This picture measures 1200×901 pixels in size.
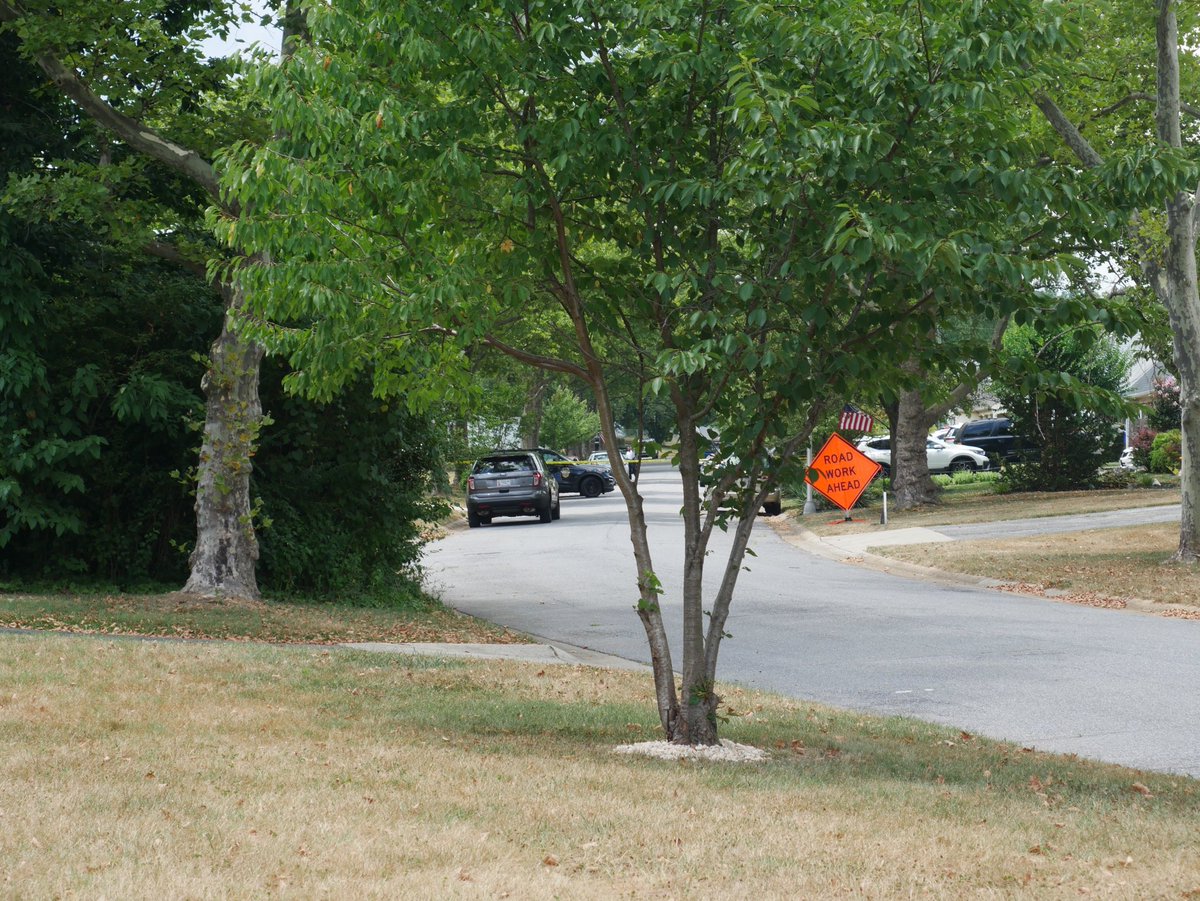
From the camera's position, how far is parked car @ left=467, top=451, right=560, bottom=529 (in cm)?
3731

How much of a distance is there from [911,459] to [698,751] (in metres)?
28.1

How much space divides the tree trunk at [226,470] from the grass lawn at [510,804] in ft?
18.4

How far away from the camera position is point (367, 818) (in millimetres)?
5926

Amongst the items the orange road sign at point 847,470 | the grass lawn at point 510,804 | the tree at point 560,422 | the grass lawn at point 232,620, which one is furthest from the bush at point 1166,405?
the tree at point 560,422

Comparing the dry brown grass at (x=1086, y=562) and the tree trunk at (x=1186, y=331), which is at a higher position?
the tree trunk at (x=1186, y=331)

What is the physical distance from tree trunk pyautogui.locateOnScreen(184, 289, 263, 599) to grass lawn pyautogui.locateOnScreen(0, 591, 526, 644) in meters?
0.35

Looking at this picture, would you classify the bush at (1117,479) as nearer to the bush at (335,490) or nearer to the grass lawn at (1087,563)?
the grass lawn at (1087,563)

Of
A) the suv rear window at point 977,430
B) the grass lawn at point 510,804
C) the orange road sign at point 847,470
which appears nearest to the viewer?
the grass lawn at point 510,804

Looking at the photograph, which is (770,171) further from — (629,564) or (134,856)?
(629,564)

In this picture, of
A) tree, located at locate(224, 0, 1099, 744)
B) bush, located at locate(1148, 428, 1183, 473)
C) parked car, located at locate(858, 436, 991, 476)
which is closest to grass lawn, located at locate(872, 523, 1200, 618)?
tree, located at locate(224, 0, 1099, 744)

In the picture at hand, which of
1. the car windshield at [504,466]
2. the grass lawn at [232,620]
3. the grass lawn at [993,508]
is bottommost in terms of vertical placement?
the grass lawn at [232,620]

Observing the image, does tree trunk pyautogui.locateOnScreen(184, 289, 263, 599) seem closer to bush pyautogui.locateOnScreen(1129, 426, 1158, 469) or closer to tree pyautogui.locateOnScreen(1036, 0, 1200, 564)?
tree pyautogui.locateOnScreen(1036, 0, 1200, 564)

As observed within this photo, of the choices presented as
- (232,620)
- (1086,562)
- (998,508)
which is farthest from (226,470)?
(998,508)

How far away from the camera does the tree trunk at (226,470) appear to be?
1547 cm
